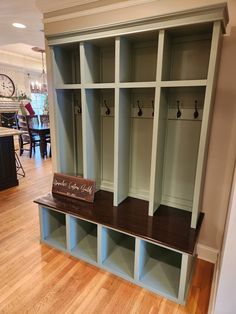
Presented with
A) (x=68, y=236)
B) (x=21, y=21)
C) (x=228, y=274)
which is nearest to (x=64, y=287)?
(x=68, y=236)

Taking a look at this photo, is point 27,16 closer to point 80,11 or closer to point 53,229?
point 80,11

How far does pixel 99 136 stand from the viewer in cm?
229

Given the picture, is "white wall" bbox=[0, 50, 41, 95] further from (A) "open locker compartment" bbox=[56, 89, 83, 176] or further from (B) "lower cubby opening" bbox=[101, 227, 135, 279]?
(B) "lower cubby opening" bbox=[101, 227, 135, 279]

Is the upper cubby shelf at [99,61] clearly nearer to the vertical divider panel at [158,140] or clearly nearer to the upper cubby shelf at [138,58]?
the upper cubby shelf at [138,58]

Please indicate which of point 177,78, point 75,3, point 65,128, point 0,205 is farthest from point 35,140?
point 177,78

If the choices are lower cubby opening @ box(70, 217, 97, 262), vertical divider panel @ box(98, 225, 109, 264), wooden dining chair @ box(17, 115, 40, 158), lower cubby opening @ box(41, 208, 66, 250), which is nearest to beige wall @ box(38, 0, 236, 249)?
vertical divider panel @ box(98, 225, 109, 264)

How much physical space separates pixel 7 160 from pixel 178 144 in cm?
292

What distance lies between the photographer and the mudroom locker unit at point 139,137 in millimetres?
1591

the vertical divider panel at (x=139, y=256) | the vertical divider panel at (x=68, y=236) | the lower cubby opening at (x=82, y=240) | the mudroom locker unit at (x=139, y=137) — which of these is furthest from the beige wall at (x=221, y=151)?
the vertical divider panel at (x=68, y=236)

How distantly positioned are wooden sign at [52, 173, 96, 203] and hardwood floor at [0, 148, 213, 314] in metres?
0.59

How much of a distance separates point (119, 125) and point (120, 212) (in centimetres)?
78

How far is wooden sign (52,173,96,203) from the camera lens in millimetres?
2102

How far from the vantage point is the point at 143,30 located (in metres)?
1.58

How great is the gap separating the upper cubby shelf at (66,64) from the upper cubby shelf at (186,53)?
2.88 ft
